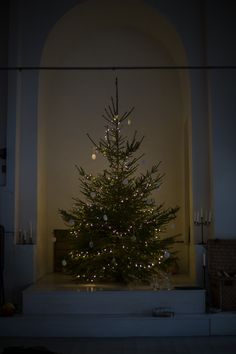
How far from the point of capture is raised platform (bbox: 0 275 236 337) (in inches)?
272

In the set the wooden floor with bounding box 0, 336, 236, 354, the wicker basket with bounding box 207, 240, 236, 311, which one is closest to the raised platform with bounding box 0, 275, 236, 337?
the wooden floor with bounding box 0, 336, 236, 354

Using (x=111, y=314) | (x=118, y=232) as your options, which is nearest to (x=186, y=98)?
(x=118, y=232)

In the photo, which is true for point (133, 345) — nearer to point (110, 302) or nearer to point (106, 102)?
point (110, 302)

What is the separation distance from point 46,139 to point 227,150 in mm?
3567

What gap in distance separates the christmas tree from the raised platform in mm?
518

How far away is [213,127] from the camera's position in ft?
27.7

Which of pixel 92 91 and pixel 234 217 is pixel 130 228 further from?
pixel 92 91

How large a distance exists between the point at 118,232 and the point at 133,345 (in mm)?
2165

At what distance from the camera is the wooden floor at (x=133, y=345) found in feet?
20.2

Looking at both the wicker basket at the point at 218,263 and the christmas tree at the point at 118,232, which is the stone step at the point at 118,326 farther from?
the christmas tree at the point at 118,232

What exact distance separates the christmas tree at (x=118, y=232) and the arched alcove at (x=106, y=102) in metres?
1.71

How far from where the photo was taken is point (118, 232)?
826 centimetres

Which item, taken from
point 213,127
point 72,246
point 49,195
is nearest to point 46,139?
point 49,195

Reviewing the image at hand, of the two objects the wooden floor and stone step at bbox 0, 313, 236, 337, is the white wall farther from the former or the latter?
the wooden floor
